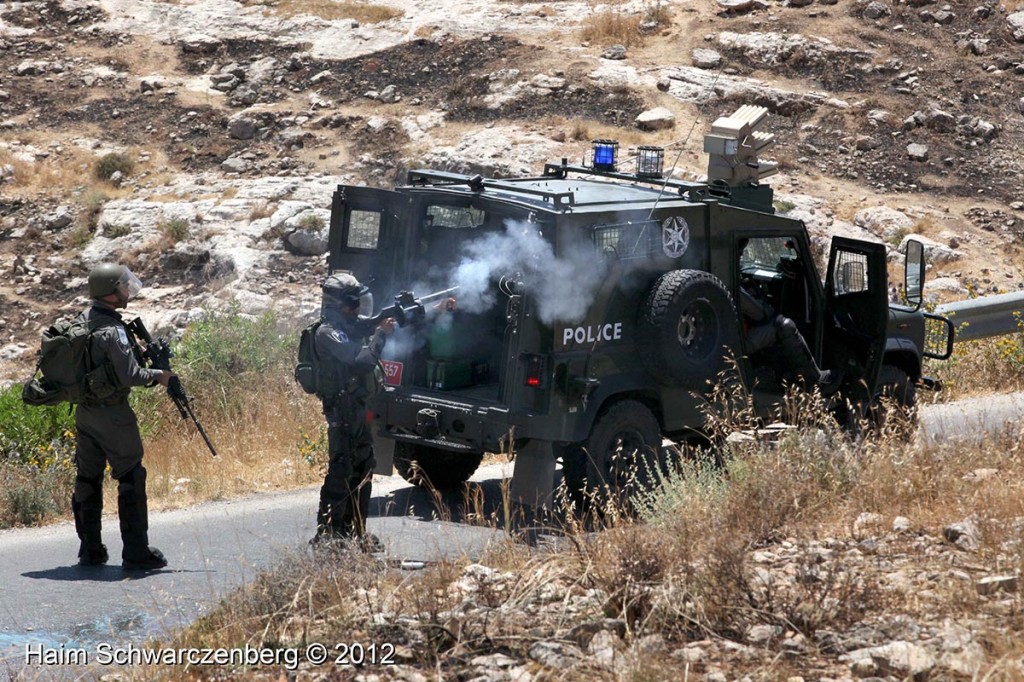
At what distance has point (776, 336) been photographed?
898 cm

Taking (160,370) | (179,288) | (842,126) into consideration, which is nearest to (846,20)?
(842,126)

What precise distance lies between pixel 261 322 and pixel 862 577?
8355 mm

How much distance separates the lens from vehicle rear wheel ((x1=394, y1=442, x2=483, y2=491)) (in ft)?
29.2

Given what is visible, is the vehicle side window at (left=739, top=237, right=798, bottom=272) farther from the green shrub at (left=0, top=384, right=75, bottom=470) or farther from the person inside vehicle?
the green shrub at (left=0, top=384, right=75, bottom=470)

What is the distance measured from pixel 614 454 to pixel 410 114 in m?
14.1

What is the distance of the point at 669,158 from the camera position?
1911 cm

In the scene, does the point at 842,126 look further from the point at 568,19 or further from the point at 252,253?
the point at 252,253

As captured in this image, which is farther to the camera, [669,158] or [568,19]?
[568,19]

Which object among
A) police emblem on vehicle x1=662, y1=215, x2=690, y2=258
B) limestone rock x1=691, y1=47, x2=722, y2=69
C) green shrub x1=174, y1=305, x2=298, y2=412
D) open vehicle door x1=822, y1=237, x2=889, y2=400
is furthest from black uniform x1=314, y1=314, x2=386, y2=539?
limestone rock x1=691, y1=47, x2=722, y2=69

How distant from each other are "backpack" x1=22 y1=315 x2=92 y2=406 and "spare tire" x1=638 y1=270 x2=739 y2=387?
3349 mm

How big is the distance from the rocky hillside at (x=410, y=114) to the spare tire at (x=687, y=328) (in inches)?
338

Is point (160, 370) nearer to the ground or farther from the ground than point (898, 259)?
nearer to the ground

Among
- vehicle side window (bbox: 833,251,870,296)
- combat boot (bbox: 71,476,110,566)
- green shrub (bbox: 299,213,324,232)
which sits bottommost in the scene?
combat boot (bbox: 71,476,110,566)

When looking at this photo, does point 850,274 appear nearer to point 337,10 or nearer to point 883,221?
point 883,221
